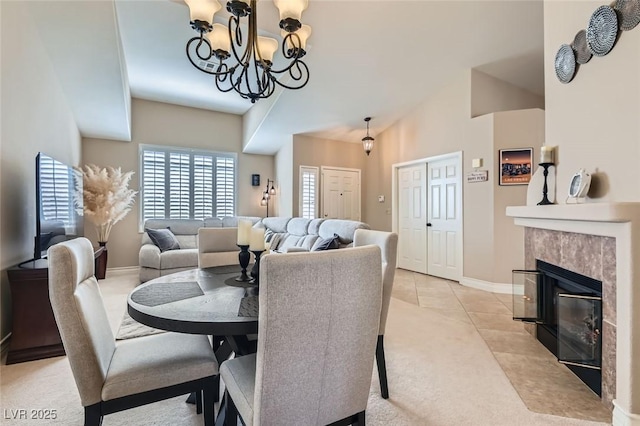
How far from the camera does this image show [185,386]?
1.28 meters

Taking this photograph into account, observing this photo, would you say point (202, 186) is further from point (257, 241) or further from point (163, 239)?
point (257, 241)

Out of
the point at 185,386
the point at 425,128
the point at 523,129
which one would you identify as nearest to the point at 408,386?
the point at 185,386

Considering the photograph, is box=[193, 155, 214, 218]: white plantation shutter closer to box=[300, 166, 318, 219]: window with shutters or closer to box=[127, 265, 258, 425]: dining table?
box=[300, 166, 318, 219]: window with shutters

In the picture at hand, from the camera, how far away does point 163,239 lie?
477 centimetres

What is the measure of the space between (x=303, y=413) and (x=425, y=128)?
5.07 metres

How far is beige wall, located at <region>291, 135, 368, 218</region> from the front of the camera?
5961 mm

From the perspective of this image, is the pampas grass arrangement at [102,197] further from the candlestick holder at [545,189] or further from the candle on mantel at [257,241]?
the candlestick holder at [545,189]

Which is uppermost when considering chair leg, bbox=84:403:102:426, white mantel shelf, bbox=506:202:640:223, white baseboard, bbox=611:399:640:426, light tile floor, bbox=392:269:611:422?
white mantel shelf, bbox=506:202:640:223

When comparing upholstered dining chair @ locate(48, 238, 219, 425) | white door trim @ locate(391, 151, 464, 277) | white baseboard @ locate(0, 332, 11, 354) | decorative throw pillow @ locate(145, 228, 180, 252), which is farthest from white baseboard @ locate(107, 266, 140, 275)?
white door trim @ locate(391, 151, 464, 277)

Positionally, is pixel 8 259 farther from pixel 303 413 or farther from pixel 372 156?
pixel 372 156

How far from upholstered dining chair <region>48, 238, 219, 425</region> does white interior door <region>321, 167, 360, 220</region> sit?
500cm

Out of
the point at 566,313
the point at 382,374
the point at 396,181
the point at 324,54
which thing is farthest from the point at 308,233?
the point at 566,313

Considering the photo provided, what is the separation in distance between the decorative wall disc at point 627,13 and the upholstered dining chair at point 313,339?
6.83ft

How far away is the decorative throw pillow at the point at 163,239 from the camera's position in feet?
15.5
